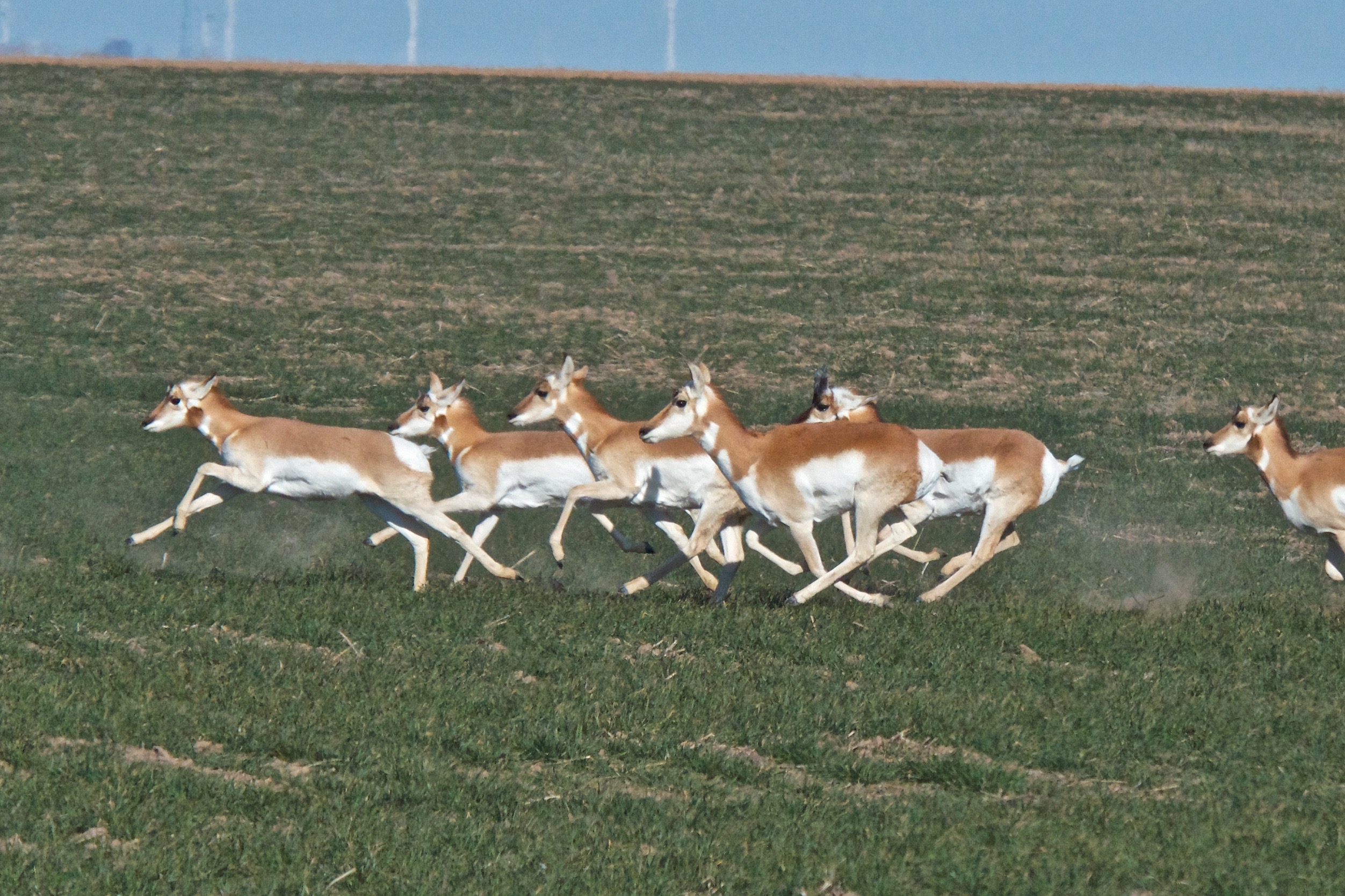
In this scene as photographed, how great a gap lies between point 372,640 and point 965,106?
115 ft

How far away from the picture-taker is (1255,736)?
29.0ft

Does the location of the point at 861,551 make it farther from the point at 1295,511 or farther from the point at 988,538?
the point at 1295,511

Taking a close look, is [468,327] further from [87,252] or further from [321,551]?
[321,551]

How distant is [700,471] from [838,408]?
191 cm

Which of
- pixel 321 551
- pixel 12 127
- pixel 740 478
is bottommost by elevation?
pixel 321 551

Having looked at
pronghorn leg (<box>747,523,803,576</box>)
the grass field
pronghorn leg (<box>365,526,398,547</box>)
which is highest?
the grass field

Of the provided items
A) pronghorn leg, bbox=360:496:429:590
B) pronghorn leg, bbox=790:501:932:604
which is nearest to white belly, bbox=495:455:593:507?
pronghorn leg, bbox=360:496:429:590

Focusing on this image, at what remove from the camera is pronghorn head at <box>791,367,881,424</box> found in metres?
15.5

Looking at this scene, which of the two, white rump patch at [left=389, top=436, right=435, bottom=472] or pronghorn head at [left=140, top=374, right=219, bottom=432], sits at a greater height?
pronghorn head at [left=140, top=374, right=219, bottom=432]

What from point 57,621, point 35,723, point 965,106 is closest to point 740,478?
point 57,621

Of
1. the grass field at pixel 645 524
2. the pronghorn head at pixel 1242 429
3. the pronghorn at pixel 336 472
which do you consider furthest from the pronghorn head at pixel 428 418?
the pronghorn head at pixel 1242 429

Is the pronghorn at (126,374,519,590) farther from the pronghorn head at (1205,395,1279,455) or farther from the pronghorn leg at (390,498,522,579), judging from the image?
the pronghorn head at (1205,395,1279,455)

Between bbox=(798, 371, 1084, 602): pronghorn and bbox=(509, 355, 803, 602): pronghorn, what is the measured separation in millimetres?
1372

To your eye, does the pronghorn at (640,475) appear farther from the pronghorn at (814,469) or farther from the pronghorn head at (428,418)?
the pronghorn head at (428,418)
